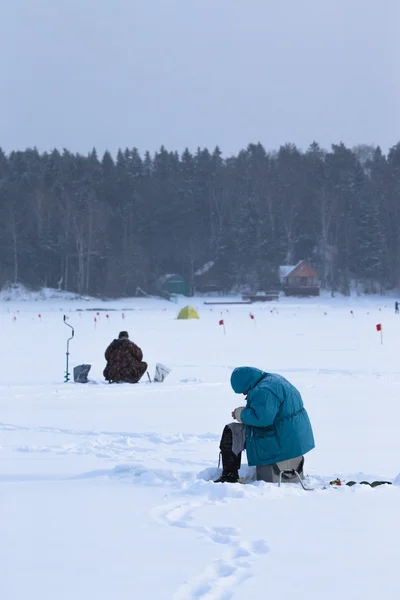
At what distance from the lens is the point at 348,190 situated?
91.2 m

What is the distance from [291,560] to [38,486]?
108 inches

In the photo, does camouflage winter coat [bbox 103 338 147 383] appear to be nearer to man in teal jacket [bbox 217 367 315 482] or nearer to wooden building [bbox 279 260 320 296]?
man in teal jacket [bbox 217 367 315 482]

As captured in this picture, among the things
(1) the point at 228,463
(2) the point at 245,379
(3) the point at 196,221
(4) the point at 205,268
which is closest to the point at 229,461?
(1) the point at 228,463

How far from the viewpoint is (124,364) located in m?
14.8

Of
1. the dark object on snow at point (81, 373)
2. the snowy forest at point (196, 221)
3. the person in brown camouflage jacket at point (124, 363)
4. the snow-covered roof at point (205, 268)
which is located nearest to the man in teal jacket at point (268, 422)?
the person in brown camouflage jacket at point (124, 363)

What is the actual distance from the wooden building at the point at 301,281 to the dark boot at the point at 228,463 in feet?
241

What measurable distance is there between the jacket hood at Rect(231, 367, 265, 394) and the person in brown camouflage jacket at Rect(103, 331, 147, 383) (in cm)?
821

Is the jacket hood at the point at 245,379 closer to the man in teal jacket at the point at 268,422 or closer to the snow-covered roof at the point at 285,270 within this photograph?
the man in teal jacket at the point at 268,422

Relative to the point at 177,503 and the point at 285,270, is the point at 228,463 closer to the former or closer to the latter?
the point at 177,503

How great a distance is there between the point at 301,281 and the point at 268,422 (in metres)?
75.2

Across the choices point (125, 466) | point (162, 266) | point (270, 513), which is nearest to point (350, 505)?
point (270, 513)

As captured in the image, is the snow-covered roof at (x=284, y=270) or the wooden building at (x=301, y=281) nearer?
the wooden building at (x=301, y=281)

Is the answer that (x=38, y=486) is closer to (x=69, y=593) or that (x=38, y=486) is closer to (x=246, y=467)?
(x=246, y=467)

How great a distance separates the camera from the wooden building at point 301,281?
262ft
